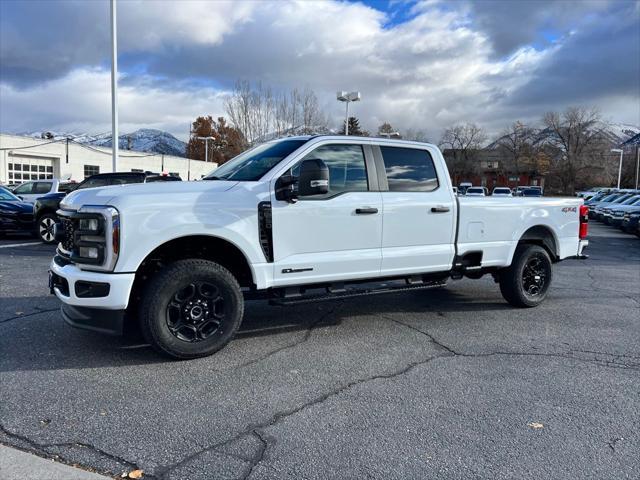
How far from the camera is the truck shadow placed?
445 cm

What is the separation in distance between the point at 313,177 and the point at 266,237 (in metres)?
0.71

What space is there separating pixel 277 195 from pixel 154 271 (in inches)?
51.9

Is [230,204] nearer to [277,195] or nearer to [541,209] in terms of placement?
[277,195]

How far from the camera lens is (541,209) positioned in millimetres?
6609

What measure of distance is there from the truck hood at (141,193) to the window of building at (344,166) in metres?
0.98

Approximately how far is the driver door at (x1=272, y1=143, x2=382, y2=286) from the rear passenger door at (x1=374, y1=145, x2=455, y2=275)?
159 millimetres

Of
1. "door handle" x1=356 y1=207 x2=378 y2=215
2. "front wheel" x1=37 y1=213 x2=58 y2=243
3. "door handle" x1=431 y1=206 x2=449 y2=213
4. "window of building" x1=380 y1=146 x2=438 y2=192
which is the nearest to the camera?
"door handle" x1=356 y1=207 x2=378 y2=215

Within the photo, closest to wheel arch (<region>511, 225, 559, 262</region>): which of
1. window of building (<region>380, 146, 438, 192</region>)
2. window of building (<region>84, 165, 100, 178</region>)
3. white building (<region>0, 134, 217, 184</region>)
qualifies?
window of building (<region>380, 146, 438, 192</region>)

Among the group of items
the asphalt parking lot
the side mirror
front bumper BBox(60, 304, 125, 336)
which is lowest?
the asphalt parking lot

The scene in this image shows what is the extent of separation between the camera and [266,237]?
183 inches

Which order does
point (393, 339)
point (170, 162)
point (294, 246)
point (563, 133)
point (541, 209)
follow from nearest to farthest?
1. point (294, 246)
2. point (393, 339)
3. point (541, 209)
4. point (170, 162)
5. point (563, 133)

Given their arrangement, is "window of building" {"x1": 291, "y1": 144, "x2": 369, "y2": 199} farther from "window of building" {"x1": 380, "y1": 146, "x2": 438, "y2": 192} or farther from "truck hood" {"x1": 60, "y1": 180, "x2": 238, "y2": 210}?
"truck hood" {"x1": 60, "y1": 180, "x2": 238, "y2": 210}

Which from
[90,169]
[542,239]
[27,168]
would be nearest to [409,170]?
[542,239]

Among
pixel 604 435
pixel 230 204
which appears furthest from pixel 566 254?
pixel 230 204
